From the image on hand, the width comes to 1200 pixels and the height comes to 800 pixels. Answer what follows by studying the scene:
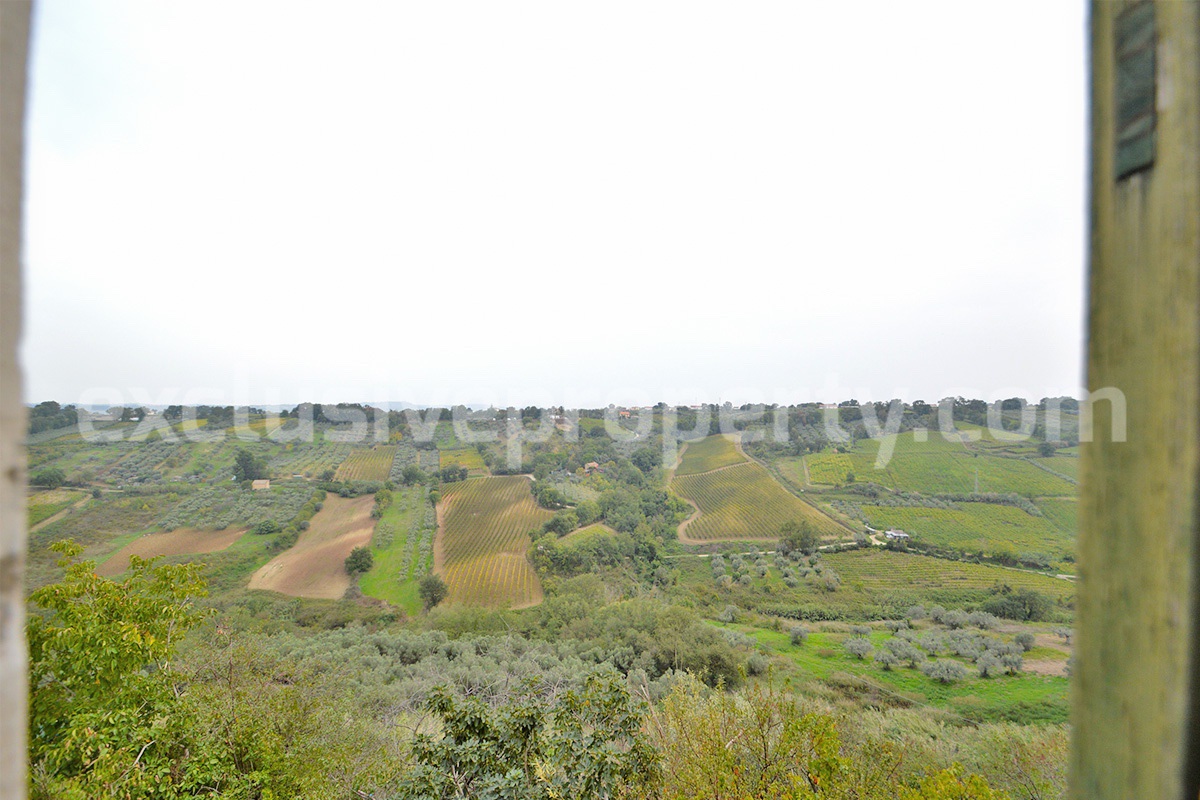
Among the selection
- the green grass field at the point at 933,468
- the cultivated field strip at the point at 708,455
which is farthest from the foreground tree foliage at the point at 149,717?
the cultivated field strip at the point at 708,455

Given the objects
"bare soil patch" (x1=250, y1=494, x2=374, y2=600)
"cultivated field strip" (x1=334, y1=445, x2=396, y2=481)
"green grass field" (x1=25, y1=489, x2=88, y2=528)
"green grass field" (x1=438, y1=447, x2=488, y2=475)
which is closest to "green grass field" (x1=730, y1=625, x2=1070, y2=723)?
"bare soil patch" (x1=250, y1=494, x2=374, y2=600)

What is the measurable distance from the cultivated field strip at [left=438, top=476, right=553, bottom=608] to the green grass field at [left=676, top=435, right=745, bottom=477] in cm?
1842

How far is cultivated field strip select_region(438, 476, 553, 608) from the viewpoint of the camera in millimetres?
29781

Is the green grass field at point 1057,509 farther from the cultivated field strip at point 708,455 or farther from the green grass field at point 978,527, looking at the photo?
the cultivated field strip at point 708,455

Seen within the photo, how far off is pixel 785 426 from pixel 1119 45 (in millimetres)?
55960

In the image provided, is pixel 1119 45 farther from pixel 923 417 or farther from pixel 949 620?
pixel 923 417

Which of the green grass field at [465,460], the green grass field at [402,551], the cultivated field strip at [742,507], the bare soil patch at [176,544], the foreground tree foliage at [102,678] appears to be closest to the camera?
the foreground tree foliage at [102,678]

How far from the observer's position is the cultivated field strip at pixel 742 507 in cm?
3666

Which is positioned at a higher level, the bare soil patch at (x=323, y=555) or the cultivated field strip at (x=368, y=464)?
the cultivated field strip at (x=368, y=464)

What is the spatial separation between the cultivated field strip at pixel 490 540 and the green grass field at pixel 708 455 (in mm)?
18416

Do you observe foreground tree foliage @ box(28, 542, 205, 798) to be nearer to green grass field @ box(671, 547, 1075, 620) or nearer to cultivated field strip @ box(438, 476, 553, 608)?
cultivated field strip @ box(438, 476, 553, 608)

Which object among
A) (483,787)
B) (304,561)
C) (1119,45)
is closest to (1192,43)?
(1119,45)

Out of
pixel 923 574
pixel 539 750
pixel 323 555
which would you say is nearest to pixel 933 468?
pixel 923 574

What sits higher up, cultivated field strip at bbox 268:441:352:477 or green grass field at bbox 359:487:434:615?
cultivated field strip at bbox 268:441:352:477
